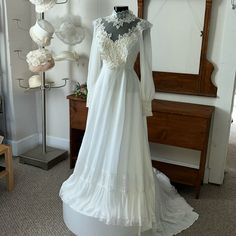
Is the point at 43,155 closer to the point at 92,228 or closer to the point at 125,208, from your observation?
the point at 92,228

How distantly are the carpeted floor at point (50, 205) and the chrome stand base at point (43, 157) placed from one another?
0.18 ft

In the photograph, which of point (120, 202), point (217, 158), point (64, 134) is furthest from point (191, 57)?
point (64, 134)

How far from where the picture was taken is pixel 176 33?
263 cm

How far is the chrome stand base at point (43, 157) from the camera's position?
3.03 m

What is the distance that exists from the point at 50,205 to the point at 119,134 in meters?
0.94

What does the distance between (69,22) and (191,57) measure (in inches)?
46.3

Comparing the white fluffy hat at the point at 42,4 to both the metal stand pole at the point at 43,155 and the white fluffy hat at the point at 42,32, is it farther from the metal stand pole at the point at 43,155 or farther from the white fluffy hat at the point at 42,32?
the metal stand pole at the point at 43,155

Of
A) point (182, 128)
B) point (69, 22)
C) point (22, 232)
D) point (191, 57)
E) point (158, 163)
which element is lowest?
point (22, 232)

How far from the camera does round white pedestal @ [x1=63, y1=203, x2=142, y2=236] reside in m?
1.91

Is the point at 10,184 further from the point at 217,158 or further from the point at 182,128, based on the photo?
the point at 217,158

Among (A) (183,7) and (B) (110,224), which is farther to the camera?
(A) (183,7)

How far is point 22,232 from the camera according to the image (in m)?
2.12

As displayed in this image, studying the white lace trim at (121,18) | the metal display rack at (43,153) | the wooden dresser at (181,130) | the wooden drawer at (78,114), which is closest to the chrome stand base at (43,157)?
the metal display rack at (43,153)

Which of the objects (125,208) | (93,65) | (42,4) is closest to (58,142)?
(42,4)
